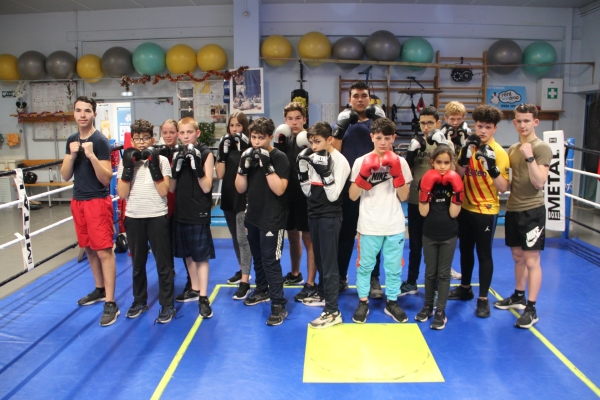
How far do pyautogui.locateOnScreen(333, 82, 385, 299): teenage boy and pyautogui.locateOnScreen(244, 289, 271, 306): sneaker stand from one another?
657 millimetres

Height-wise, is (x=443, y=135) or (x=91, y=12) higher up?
(x=91, y=12)

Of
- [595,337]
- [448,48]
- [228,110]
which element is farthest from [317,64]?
[595,337]

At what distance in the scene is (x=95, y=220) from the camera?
9.93 ft

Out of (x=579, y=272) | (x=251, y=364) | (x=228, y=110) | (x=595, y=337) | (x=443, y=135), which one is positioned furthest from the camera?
(x=228, y=110)

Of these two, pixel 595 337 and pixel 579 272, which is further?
pixel 579 272

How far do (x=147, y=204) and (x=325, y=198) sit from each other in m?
1.21

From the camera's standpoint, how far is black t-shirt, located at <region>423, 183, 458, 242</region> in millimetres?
2854

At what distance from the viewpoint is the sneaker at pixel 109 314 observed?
2.97 meters

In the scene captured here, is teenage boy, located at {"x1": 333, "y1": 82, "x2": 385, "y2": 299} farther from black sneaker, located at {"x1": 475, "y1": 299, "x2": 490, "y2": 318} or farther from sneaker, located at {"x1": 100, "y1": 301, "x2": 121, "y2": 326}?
sneaker, located at {"x1": 100, "y1": 301, "x2": 121, "y2": 326}

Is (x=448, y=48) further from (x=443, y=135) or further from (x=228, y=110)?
(x=443, y=135)

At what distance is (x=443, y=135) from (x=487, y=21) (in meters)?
5.80

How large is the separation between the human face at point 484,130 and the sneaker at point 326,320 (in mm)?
1551

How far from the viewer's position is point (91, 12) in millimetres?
7863

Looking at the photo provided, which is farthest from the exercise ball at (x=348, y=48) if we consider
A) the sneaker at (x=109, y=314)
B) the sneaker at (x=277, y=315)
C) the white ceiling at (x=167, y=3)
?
the sneaker at (x=109, y=314)
